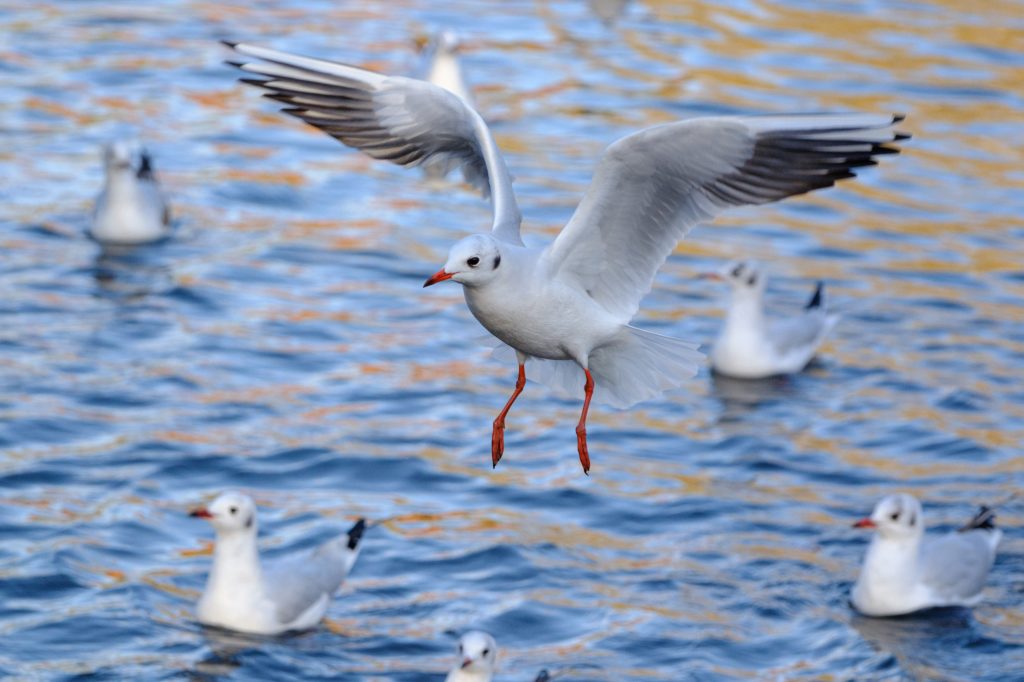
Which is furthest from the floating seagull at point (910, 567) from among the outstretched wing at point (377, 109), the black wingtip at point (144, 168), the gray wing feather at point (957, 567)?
the black wingtip at point (144, 168)

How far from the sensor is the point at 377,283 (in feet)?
50.9

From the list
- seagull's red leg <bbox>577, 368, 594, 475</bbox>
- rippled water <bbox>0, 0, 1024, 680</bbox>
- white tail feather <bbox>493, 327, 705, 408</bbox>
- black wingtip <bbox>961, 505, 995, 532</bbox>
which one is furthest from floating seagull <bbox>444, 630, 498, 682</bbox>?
black wingtip <bbox>961, 505, 995, 532</bbox>

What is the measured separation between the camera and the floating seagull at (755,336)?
1385cm

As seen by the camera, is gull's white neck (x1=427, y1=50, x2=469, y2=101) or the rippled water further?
gull's white neck (x1=427, y1=50, x2=469, y2=101)

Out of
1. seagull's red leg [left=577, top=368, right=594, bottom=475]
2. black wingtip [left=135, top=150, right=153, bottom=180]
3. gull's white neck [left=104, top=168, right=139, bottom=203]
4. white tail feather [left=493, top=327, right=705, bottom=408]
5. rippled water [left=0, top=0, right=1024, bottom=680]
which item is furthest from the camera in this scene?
black wingtip [left=135, top=150, right=153, bottom=180]

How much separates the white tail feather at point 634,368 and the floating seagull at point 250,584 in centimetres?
287

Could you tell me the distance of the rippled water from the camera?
10.2 m

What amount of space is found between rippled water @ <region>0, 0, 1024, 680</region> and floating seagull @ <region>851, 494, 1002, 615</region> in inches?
5.9

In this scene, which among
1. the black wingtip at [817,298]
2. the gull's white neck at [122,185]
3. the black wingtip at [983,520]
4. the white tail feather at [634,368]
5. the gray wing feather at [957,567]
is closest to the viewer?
the white tail feather at [634,368]

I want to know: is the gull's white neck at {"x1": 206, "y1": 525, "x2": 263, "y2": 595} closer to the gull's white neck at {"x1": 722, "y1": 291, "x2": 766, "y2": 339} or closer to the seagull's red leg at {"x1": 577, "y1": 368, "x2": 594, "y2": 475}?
the seagull's red leg at {"x1": 577, "y1": 368, "x2": 594, "y2": 475}

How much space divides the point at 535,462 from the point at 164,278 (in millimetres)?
4403

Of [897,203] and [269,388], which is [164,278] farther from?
[897,203]

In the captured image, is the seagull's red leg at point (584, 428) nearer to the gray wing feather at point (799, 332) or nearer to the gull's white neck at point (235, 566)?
the gull's white neck at point (235, 566)

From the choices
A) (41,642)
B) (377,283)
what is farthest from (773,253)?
(41,642)
